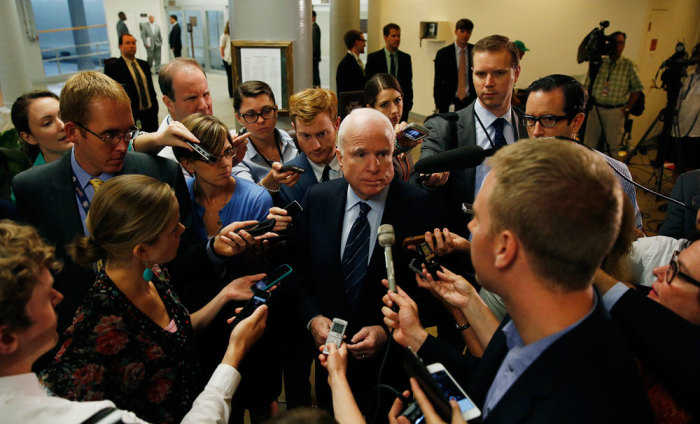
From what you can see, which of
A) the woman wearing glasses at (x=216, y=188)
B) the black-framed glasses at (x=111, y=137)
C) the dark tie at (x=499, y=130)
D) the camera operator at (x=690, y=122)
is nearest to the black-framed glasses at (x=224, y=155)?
the woman wearing glasses at (x=216, y=188)

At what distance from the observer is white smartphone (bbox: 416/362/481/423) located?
1074 mm

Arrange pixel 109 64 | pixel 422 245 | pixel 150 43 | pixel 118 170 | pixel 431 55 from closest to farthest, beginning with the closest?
pixel 422 245 < pixel 118 170 < pixel 109 64 < pixel 431 55 < pixel 150 43

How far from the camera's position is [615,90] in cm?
621

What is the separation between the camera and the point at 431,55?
30.2 ft

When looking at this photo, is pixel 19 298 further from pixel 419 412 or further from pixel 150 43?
pixel 150 43

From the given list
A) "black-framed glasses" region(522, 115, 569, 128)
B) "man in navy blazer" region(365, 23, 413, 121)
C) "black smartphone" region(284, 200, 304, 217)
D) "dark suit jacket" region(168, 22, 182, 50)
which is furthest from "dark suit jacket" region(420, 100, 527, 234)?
"dark suit jacket" region(168, 22, 182, 50)

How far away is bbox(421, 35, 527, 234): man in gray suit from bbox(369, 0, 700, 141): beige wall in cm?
607

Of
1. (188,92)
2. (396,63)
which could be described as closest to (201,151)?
(188,92)

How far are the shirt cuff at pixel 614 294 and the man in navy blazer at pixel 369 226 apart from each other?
0.80 meters

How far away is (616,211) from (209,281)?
1693 mm

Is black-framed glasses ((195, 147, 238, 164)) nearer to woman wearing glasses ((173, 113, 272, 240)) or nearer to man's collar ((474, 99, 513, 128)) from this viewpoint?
woman wearing glasses ((173, 113, 272, 240))

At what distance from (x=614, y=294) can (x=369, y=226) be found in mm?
954

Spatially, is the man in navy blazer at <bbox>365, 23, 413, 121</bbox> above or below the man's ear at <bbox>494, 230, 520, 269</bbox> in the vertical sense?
above

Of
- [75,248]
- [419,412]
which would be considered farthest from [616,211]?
[75,248]
